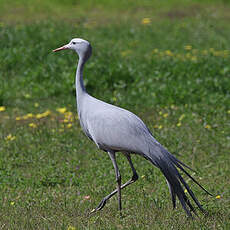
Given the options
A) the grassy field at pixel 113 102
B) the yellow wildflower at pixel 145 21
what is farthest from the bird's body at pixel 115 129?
the yellow wildflower at pixel 145 21

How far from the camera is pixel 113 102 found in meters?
8.09

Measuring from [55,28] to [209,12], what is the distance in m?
4.39

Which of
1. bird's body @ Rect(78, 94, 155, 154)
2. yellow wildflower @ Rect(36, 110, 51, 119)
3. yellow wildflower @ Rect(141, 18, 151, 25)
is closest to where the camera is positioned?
bird's body @ Rect(78, 94, 155, 154)

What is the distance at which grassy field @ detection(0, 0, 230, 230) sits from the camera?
4.92 m

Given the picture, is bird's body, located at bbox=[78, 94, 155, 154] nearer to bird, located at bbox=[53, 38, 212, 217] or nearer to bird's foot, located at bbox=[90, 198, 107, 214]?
bird, located at bbox=[53, 38, 212, 217]

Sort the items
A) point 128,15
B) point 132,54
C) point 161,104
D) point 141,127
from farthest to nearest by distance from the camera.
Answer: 1. point 128,15
2. point 132,54
3. point 161,104
4. point 141,127

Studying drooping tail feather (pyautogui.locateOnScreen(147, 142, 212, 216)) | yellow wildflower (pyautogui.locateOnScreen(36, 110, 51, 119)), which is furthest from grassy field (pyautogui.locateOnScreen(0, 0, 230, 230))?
drooping tail feather (pyautogui.locateOnScreen(147, 142, 212, 216))

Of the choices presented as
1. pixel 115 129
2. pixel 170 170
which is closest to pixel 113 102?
pixel 115 129

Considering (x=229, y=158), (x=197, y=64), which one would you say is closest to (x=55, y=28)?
(x=197, y=64)

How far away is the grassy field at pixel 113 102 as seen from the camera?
4922mm

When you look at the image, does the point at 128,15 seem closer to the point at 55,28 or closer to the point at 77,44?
the point at 55,28

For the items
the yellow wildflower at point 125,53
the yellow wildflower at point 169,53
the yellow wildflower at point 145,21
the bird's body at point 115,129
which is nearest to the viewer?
the bird's body at point 115,129

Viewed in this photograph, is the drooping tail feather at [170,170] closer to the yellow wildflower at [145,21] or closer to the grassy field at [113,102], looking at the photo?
the grassy field at [113,102]

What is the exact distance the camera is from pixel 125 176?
5844mm
